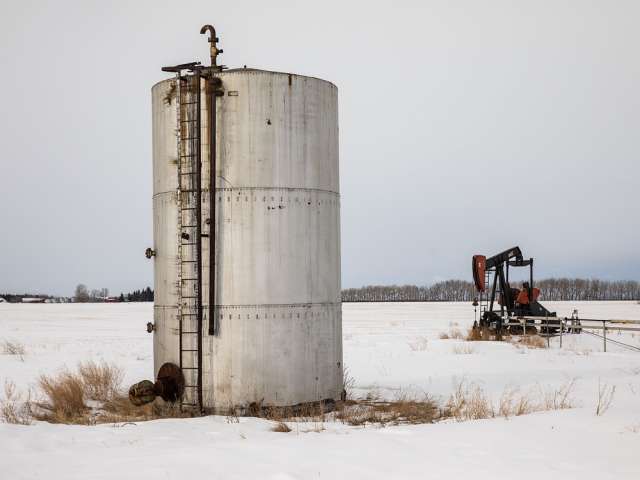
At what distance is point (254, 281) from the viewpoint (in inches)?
466

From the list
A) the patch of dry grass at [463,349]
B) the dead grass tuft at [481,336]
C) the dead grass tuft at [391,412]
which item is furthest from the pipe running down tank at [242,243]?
the dead grass tuft at [481,336]

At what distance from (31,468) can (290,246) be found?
5.35 metres

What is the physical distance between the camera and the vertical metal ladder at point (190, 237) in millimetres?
11895

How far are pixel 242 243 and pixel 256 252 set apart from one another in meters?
0.26

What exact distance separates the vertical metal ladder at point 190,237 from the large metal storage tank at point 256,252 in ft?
0.10

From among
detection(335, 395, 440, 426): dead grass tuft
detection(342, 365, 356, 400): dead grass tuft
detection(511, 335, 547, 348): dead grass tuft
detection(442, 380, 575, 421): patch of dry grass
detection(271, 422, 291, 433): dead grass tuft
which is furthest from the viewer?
detection(511, 335, 547, 348): dead grass tuft

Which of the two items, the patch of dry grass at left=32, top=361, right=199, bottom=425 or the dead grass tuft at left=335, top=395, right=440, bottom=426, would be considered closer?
the dead grass tuft at left=335, top=395, right=440, bottom=426

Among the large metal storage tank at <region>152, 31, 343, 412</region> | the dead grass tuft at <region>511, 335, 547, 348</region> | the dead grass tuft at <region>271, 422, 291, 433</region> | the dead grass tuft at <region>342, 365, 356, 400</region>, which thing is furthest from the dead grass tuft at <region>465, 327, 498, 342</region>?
the dead grass tuft at <region>271, 422, 291, 433</region>

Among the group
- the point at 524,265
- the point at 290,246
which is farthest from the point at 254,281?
the point at 524,265

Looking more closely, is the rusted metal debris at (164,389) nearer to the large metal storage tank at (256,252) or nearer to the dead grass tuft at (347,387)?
the large metal storage tank at (256,252)

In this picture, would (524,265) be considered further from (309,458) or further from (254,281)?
(309,458)

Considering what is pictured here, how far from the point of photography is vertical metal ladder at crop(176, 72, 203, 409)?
11.9 metres

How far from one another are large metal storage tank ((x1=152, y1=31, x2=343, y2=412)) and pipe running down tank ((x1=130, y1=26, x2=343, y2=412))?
0.6 inches

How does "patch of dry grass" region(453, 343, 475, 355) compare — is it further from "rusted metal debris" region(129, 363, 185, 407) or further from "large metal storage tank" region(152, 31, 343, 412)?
"rusted metal debris" region(129, 363, 185, 407)
